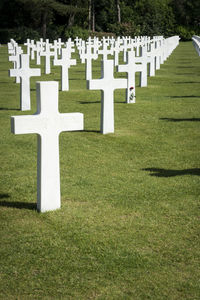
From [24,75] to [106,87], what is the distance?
3074 mm

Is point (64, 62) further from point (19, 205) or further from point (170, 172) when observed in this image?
point (19, 205)

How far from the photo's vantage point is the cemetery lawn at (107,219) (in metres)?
3.69

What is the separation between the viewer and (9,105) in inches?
483

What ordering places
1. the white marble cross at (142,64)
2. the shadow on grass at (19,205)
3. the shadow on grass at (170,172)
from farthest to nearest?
the white marble cross at (142,64) → the shadow on grass at (170,172) → the shadow on grass at (19,205)

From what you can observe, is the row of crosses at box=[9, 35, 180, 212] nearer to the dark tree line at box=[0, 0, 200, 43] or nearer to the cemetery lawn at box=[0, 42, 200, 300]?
the cemetery lawn at box=[0, 42, 200, 300]

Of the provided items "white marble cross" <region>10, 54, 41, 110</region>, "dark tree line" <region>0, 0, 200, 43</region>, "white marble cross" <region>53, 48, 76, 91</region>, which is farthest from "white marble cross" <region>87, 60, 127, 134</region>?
"dark tree line" <region>0, 0, 200, 43</region>

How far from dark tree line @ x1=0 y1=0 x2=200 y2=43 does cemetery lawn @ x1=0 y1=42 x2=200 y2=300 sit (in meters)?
38.2

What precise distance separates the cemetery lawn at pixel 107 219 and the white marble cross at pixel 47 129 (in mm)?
193

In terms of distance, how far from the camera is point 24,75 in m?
11.0

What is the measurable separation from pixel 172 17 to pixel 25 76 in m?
69.1

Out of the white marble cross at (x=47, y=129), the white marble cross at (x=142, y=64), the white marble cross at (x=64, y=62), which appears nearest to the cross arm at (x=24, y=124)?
the white marble cross at (x=47, y=129)

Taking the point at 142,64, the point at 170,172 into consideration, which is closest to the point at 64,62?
the point at 142,64

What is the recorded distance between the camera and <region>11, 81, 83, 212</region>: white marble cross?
4723 millimetres

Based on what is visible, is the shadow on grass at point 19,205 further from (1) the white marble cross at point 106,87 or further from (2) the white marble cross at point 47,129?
(1) the white marble cross at point 106,87
